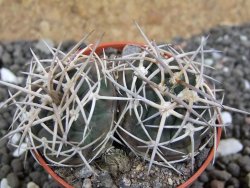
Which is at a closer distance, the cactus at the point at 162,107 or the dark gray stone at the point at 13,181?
the cactus at the point at 162,107

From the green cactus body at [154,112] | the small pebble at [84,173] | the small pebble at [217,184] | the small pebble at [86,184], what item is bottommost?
the small pebble at [217,184]

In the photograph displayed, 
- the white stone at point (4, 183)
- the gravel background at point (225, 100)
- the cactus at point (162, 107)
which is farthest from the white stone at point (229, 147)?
the white stone at point (4, 183)

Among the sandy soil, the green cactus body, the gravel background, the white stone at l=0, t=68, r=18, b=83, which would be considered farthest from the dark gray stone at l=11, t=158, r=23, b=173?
the sandy soil

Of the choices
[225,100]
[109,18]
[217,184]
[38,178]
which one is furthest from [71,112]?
[109,18]

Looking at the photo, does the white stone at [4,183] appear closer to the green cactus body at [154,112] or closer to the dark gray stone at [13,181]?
the dark gray stone at [13,181]

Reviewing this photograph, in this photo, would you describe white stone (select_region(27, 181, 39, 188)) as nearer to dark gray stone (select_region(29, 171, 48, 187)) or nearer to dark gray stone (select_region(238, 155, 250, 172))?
dark gray stone (select_region(29, 171, 48, 187))

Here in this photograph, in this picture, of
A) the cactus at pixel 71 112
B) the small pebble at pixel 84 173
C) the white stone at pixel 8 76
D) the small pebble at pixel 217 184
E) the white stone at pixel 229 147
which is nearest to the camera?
the cactus at pixel 71 112

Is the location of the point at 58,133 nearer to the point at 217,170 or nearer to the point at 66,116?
the point at 66,116
